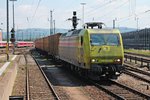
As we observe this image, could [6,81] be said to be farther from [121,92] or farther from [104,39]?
[104,39]

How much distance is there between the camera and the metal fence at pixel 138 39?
238ft

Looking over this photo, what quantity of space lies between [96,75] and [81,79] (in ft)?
7.76

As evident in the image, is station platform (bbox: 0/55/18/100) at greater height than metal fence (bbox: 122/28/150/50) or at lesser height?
lesser

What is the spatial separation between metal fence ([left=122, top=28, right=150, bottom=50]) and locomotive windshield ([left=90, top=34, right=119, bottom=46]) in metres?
50.8

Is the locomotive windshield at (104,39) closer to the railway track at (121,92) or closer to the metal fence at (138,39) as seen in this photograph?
the railway track at (121,92)

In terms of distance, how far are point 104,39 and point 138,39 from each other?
57.6 m

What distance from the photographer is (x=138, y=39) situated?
77.4m

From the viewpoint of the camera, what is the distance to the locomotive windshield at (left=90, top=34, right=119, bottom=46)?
20641 mm

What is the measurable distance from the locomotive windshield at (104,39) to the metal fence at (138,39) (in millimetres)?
50762

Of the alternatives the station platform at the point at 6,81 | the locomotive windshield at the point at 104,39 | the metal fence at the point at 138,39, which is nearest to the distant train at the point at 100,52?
the locomotive windshield at the point at 104,39

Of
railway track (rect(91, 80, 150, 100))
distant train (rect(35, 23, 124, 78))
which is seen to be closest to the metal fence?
distant train (rect(35, 23, 124, 78))

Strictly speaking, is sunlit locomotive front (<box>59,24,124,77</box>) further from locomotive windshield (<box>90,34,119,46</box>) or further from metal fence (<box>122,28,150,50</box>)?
metal fence (<box>122,28,150,50</box>)

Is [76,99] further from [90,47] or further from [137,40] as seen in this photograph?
[137,40]

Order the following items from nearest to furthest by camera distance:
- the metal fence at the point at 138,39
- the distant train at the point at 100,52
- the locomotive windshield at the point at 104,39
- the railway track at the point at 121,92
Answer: the railway track at the point at 121,92 → the distant train at the point at 100,52 → the locomotive windshield at the point at 104,39 → the metal fence at the point at 138,39
